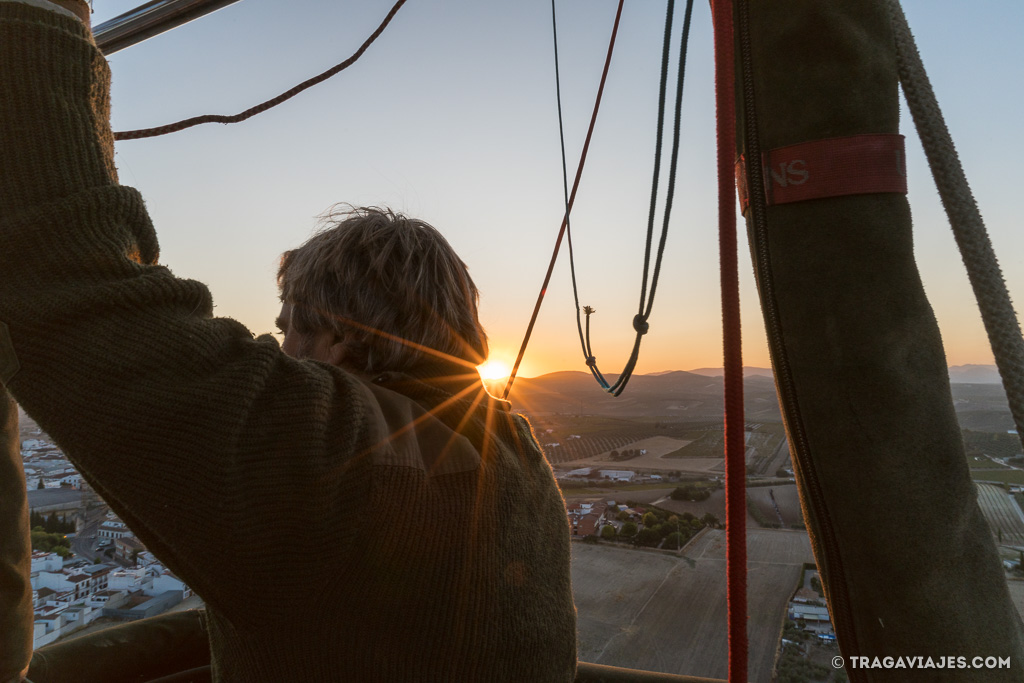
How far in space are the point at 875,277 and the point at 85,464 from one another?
777 mm

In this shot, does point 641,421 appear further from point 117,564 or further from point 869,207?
point 869,207

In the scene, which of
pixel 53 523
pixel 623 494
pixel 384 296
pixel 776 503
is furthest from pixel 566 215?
pixel 53 523

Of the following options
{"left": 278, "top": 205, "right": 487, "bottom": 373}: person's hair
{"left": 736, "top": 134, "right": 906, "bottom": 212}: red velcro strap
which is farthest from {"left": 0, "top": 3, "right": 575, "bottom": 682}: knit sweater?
{"left": 736, "top": 134, "right": 906, "bottom": 212}: red velcro strap

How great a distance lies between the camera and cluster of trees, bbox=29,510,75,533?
10.2ft

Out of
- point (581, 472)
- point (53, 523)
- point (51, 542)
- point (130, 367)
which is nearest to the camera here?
point (130, 367)

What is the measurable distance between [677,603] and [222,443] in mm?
3244

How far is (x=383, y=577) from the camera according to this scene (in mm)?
729

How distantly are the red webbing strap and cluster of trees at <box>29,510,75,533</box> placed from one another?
3.67 m

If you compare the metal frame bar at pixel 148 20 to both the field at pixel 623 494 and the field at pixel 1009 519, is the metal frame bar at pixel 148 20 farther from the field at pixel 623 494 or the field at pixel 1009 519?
the field at pixel 623 494

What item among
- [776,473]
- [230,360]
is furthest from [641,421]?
[230,360]

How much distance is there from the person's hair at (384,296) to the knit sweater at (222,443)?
0.18m

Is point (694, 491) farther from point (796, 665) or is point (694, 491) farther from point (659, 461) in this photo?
point (796, 665)

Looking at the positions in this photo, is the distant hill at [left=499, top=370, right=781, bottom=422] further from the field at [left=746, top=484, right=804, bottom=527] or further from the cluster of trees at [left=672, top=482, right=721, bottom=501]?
the field at [left=746, top=484, right=804, bottom=527]

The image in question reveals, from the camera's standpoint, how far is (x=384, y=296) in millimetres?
1017
